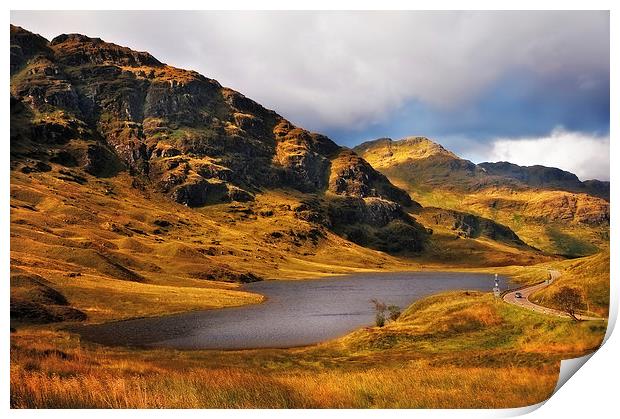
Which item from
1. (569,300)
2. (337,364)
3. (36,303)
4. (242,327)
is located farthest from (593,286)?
(36,303)

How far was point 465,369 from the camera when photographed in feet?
109

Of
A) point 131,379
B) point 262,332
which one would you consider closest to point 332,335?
point 262,332

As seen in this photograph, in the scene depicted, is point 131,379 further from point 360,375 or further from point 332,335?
point 332,335

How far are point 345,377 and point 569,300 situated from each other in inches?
1101

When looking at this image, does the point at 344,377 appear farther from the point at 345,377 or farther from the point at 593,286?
the point at 593,286

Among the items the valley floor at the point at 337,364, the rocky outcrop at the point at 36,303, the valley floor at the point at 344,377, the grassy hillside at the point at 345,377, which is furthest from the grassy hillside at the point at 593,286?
the rocky outcrop at the point at 36,303

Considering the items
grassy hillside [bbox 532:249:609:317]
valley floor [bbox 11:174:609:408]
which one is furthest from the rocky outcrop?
grassy hillside [bbox 532:249:609:317]

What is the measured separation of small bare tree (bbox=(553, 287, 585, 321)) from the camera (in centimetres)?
4506

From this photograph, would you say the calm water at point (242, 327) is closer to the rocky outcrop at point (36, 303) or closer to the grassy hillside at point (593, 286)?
the rocky outcrop at point (36, 303)

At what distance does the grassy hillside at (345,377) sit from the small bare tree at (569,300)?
9.68ft

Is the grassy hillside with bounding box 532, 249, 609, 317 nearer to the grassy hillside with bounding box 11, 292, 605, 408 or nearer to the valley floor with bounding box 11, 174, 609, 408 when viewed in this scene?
the valley floor with bounding box 11, 174, 609, 408

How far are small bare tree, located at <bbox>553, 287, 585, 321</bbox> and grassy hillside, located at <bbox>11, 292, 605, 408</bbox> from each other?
2949 mm
